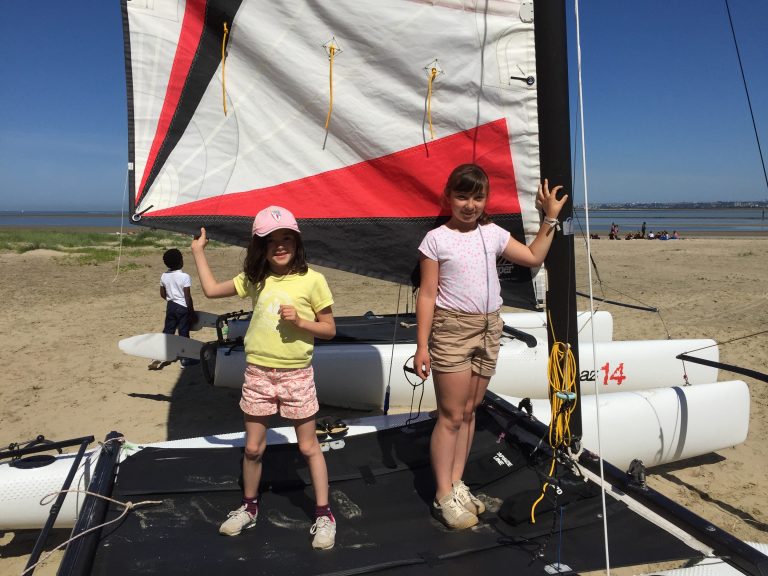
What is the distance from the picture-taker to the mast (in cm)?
257

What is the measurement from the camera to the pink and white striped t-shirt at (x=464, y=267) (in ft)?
7.93

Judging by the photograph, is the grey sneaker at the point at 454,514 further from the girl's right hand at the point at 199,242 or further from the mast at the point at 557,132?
the girl's right hand at the point at 199,242

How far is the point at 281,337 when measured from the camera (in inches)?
95.2

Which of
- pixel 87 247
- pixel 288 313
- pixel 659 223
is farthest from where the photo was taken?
pixel 659 223

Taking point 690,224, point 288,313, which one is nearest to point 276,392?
point 288,313

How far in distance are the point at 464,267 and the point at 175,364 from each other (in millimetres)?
4880

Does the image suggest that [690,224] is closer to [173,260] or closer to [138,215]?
[173,260]

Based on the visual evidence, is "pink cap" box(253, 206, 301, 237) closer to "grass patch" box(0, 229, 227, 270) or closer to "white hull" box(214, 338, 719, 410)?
"white hull" box(214, 338, 719, 410)

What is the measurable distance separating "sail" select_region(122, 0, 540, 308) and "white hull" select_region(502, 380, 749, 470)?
5.27 ft

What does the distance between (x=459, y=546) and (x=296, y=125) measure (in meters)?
2.12

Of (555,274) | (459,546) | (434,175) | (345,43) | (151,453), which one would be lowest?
(459,546)

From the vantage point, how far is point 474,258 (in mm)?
2432

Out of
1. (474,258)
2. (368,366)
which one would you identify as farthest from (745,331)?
(474,258)

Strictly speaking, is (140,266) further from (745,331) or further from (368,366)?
(745,331)
